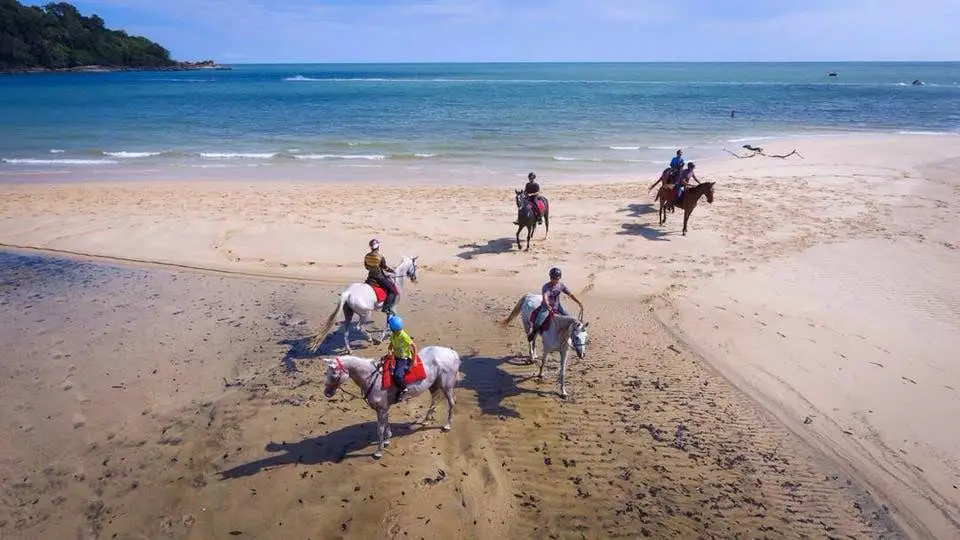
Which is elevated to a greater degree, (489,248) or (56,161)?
(56,161)

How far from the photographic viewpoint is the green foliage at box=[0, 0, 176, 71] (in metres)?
139

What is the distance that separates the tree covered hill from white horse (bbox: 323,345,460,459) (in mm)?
178801

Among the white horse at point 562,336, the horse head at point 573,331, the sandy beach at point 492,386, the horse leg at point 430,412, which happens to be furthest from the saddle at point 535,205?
the horse leg at point 430,412

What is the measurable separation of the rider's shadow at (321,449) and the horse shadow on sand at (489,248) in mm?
8403

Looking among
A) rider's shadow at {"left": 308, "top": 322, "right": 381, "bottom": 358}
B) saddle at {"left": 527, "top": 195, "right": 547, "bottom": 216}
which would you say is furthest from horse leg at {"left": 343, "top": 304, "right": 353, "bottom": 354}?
saddle at {"left": 527, "top": 195, "right": 547, "bottom": 216}

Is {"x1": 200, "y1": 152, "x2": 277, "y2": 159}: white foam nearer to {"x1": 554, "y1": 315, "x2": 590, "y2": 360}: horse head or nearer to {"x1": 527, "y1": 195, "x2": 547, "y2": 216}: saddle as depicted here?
{"x1": 527, "y1": 195, "x2": 547, "y2": 216}: saddle

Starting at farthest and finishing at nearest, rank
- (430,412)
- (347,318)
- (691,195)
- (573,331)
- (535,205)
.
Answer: (691,195) → (535,205) → (347,318) → (573,331) → (430,412)

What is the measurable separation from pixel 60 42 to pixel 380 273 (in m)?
188

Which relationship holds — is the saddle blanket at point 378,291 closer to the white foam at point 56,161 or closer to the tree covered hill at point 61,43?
the white foam at point 56,161

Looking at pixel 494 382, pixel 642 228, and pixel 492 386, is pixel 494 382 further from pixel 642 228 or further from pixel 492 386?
pixel 642 228

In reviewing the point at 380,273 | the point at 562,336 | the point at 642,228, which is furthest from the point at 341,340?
the point at 642,228

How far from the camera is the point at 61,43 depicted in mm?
151125

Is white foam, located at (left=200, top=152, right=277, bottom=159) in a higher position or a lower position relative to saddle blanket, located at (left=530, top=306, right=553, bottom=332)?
higher

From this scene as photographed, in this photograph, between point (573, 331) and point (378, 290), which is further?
point (378, 290)
